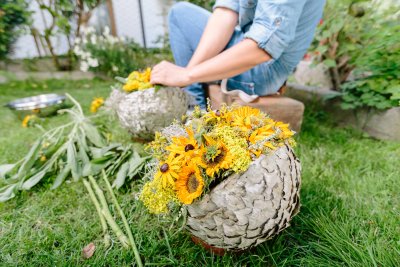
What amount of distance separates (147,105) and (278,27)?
2.16 ft

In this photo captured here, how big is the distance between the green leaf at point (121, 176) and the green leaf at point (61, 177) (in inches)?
8.6

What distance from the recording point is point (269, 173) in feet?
2.05

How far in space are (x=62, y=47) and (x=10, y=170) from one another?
367 centimetres

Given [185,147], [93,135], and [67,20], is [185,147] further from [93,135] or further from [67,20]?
[67,20]

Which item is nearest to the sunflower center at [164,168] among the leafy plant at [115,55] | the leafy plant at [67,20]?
the leafy plant at [115,55]

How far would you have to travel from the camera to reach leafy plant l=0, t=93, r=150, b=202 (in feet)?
3.50

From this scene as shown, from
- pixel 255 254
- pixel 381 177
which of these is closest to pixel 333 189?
pixel 381 177

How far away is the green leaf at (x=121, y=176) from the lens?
1019 mm

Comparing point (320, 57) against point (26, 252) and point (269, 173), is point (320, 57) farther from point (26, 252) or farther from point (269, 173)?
point (26, 252)

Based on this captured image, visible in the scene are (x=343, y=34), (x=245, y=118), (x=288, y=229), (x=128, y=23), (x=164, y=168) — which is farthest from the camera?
(x=128, y=23)

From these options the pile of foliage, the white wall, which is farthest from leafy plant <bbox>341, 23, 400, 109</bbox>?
the white wall

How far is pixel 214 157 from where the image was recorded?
0.60m

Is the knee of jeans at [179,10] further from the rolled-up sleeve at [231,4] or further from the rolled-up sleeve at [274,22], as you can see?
the rolled-up sleeve at [274,22]

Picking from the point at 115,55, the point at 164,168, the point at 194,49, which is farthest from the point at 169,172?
the point at 115,55
